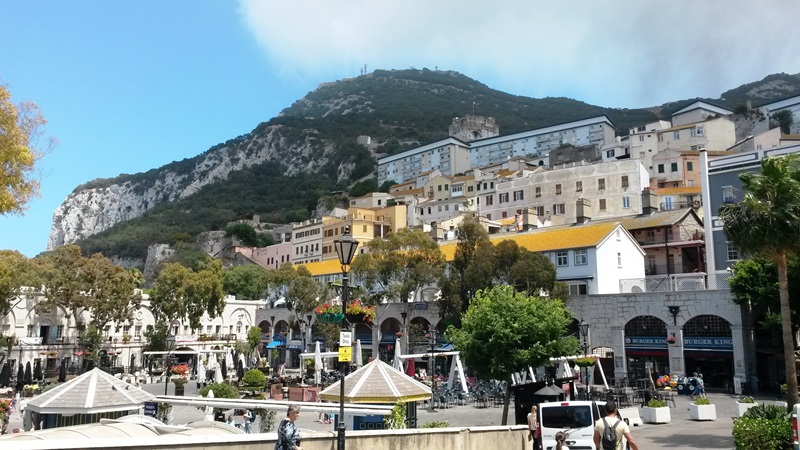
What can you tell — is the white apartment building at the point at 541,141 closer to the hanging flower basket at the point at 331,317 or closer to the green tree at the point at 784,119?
the green tree at the point at 784,119

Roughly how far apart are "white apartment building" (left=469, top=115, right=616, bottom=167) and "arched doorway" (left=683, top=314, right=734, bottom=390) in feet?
258

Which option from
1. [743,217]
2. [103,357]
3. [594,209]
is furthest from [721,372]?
[103,357]

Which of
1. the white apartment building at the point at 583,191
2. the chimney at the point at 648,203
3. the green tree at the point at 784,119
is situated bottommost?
the chimney at the point at 648,203

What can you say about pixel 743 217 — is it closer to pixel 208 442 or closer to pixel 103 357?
pixel 208 442

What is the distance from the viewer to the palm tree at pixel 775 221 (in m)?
17.7

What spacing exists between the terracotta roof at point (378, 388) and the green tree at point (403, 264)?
3028cm

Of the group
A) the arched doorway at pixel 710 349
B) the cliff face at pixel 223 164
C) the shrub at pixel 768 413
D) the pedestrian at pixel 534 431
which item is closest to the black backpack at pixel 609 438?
the pedestrian at pixel 534 431

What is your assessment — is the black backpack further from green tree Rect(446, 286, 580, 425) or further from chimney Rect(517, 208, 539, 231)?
chimney Rect(517, 208, 539, 231)

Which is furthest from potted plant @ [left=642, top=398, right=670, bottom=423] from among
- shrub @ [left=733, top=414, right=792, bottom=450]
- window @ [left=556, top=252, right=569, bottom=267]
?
window @ [left=556, top=252, right=569, bottom=267]

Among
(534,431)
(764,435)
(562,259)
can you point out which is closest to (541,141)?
(562,259)

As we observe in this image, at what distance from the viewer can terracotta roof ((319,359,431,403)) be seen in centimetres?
1528

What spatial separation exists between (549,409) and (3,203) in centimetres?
1519

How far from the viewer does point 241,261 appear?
10856 cm

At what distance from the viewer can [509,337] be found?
21484 mm
